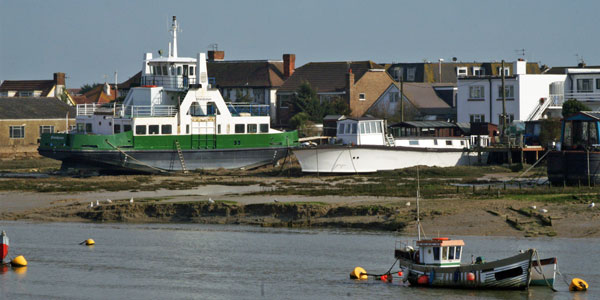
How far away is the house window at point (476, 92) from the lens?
2955 inches

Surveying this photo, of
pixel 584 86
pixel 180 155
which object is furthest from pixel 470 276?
pixel 584 86

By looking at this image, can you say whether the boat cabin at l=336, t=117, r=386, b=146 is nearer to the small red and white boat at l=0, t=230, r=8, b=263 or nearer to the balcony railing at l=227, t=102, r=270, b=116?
the balcony railing at l=227, t=102, r=270, b=116

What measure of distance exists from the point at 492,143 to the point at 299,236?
106ft

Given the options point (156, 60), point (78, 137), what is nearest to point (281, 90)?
point (156, 60)

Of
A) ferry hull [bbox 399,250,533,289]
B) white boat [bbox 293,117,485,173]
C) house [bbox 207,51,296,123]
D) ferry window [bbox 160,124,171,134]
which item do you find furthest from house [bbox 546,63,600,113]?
ferry hull [bbox 399,250,533,289]

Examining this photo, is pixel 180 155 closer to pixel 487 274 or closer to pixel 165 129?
pixel 165 129

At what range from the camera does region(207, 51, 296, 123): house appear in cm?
9524

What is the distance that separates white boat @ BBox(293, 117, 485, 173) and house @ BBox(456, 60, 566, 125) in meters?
10.8

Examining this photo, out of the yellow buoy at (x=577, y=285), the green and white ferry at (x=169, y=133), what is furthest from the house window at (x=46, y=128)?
the yellow buoy at (x=577, y=285)

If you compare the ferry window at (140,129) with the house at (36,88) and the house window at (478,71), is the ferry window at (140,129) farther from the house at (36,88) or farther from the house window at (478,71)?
the house at (36,88)

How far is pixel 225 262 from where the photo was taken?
104 ft

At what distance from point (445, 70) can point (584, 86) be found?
1124 inches

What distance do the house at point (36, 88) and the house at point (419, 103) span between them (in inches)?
1667

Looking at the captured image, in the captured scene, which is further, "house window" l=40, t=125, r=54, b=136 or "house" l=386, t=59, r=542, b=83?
"house" l=386, t=59, r=542, b=83
